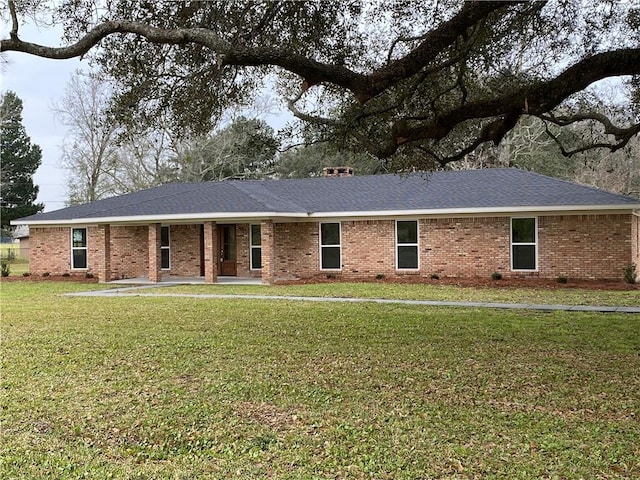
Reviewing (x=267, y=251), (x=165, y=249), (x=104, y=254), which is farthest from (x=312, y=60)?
(x=165, y=249)

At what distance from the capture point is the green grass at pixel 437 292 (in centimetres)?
1516

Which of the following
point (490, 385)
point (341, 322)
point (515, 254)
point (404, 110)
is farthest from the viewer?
point (515, 254)

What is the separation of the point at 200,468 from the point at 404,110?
311 inches

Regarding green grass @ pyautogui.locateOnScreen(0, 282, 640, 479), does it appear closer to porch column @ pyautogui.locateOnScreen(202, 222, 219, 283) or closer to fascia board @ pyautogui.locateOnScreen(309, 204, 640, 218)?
fascia board @ pyautogui.locateOnScreen(309, 204, 640, 218)

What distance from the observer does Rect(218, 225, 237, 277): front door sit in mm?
23359

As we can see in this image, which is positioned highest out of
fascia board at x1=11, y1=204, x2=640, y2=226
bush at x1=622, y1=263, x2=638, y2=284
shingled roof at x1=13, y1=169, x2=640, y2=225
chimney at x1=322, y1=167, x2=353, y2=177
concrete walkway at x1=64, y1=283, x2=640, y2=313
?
chimney at x1=322, y1=167, x2=353, y2=177

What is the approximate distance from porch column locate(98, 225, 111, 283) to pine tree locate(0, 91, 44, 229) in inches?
1086

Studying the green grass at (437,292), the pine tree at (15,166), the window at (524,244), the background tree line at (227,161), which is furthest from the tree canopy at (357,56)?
the pine tree at (15,166)

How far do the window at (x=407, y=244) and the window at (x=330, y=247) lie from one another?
6.84 ft

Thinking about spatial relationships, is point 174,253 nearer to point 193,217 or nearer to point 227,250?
point 227,250

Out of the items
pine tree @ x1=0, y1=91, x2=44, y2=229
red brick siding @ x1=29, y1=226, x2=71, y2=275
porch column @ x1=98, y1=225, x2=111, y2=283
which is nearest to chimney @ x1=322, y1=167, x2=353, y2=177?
porch column @ x1=98, y1=225, x2=111, y2=283

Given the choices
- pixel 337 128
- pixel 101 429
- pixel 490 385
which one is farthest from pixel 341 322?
pixel 101 429

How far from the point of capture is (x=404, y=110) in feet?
36.4

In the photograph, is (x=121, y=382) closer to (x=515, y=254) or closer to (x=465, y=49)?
(x=465, y=49)
